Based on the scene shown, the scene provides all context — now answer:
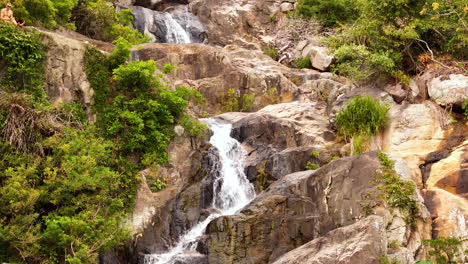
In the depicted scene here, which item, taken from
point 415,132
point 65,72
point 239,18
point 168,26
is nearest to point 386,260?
point 415,132

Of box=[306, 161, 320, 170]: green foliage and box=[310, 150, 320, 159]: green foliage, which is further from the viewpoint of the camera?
box=[310, 150, 320, 159]: green foliage

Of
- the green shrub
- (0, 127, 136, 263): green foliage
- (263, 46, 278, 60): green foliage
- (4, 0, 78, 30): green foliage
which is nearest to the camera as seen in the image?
(0, 127, 136, 263): green foliage

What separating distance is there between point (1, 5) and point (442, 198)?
46.3ft

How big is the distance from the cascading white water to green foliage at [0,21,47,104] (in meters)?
5.33

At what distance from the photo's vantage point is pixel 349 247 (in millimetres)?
7836

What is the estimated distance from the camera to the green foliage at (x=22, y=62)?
1098 cm

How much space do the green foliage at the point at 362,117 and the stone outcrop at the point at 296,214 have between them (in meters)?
2.74

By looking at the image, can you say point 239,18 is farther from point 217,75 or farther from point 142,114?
point 142,114

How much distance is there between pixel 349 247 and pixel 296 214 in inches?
106

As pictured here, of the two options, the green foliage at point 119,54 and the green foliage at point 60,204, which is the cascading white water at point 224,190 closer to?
the green foliage at point 60,204

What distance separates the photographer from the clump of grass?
12555 millimetres

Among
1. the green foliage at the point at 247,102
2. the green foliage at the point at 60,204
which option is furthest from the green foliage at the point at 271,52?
the green foliage at the point at 60,204

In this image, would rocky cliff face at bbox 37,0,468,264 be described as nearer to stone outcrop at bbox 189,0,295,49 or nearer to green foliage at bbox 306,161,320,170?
green foliage at bbox 306,161,320,170

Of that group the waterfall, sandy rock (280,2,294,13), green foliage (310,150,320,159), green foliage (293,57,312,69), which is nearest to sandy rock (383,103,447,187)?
green foliage (310,150,320,159)
